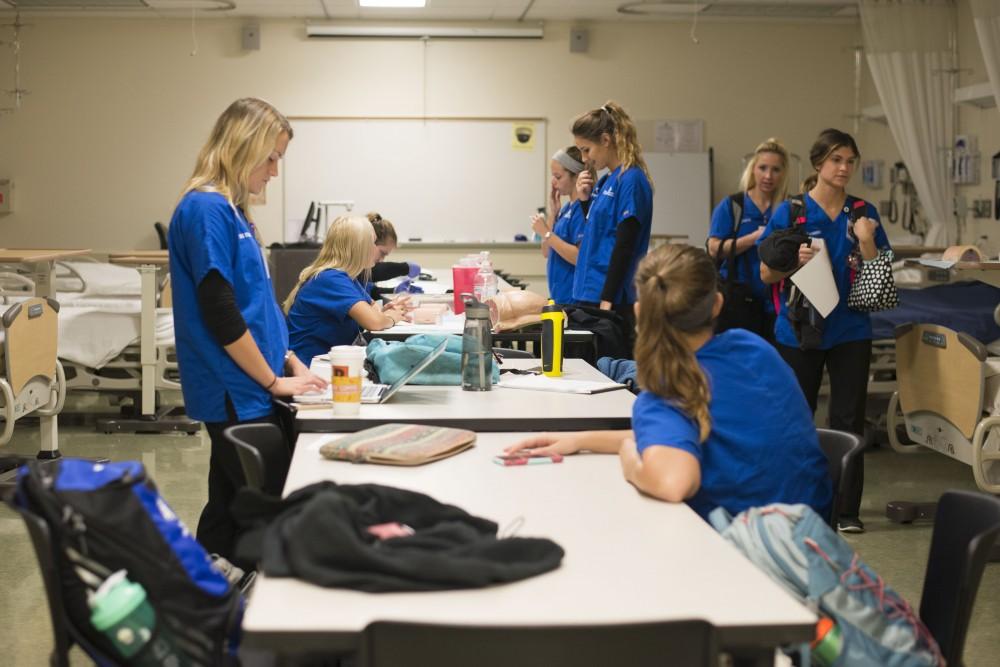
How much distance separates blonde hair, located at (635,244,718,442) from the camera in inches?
81.8

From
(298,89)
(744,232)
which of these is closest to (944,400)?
(744,232)

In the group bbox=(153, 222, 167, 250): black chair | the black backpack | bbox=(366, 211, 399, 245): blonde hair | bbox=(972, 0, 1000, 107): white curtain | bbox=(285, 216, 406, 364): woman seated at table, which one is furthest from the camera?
bbox=(153, 222, 167, 250): black chair

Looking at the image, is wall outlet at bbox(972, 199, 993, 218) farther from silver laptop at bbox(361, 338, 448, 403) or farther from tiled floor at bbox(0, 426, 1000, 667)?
silver laptop at bbox(361, 338, 448, 403)

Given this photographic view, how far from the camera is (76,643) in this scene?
167cm

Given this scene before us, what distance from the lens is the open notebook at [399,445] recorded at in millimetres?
2189

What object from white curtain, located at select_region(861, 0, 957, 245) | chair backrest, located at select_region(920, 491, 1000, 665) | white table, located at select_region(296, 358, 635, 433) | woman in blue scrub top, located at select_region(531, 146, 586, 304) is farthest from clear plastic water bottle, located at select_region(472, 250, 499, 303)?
white curtain, located at select_region(861, 0, 957, 245)

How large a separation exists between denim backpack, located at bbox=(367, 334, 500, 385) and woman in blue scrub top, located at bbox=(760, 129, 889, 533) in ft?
4.96

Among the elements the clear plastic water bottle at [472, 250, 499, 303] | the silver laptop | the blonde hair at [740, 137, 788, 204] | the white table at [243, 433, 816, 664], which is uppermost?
the blonde hair at [740, 137, 788, 204]

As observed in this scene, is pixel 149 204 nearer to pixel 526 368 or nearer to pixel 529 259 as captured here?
pixel 529 259

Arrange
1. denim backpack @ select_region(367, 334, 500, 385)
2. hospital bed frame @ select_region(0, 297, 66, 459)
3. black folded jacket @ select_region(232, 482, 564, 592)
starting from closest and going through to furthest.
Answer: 1. black folded jacket @ select_region(232, 482, 564, 592)
2. denim backpack @ select_region(367, 334, 500, 385)
3. hospital bed frame @ select_region(0, 297, 66, 459)

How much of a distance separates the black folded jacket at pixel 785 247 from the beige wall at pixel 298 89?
5751 mm

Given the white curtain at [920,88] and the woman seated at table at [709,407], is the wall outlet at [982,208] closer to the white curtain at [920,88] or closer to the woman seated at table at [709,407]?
the white curtain at [920,88]

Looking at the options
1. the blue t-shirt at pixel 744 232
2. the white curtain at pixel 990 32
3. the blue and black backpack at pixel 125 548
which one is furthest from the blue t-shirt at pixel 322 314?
the white curtain at pixel 990 32

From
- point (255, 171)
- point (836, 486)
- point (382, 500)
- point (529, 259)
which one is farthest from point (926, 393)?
point (529, 259)
